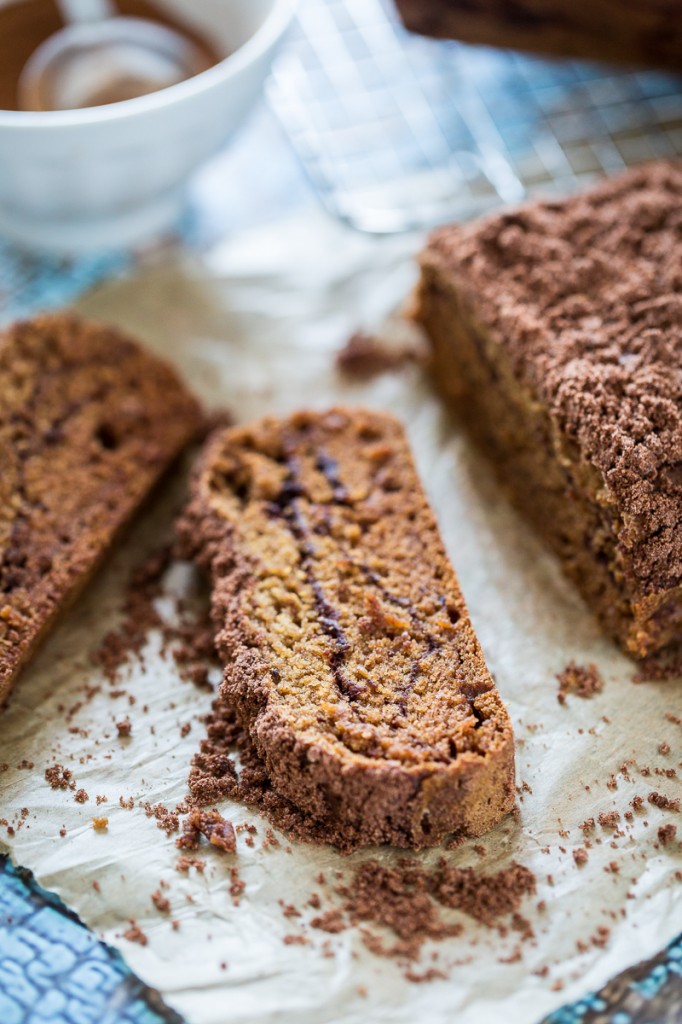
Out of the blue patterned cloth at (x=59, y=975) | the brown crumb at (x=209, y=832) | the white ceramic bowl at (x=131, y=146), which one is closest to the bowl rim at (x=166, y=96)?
the white ceramic bowl at (x=131, y=146)

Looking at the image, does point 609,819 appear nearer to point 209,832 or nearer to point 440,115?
point 209,832

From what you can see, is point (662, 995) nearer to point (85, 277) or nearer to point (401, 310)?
point (401, 310)

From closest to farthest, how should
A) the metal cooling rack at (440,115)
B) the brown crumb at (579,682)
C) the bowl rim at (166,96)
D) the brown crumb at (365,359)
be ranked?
1. the brown crumb at (579,682)
2. the bowl rim at (166,96)
3. the brown crumb at (365,359)
4. the metal cooling rack at (440,115)

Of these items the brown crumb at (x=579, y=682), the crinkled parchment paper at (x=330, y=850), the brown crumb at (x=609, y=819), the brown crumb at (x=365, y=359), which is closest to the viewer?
the crinkled parchment paper at (x=330, y=850)

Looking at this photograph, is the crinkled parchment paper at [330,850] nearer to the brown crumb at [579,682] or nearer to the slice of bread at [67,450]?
the brown crumb at [579,682]

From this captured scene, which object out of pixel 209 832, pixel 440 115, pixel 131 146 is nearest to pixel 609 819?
pixel 209 832

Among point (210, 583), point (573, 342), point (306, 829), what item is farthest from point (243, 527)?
point (573, 342)

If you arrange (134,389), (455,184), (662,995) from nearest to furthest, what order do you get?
(662,995) < (134,389) < (455,184)
